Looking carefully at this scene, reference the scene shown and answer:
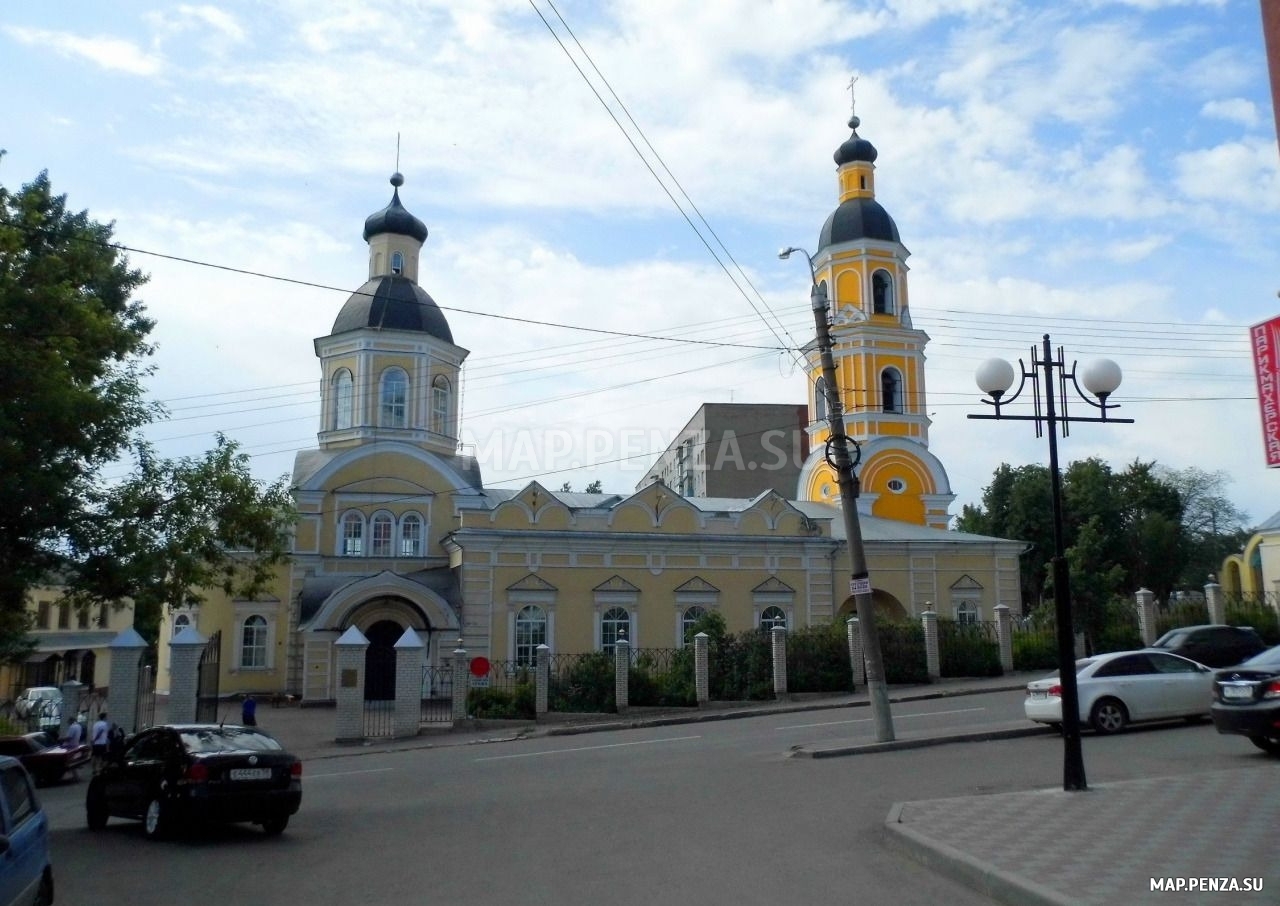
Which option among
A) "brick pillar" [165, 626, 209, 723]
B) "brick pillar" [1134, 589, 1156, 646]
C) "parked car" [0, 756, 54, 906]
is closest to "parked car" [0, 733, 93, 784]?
"brick pillar" [165, 626, 209, 723]

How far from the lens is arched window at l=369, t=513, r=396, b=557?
119 ft

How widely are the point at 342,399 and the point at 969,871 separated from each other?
3421cm

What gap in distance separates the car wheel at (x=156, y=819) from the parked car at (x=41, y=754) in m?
9.24

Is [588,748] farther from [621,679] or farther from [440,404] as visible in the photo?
[440,404]

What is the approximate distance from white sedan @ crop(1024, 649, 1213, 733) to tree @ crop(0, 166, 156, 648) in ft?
46.8

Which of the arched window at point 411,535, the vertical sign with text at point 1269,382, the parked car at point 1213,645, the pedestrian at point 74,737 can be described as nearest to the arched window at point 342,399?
the arched window at point 411,535

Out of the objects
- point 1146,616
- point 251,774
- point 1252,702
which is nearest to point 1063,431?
point 1252,702

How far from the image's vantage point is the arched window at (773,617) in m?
36.8

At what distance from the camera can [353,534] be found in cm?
3634

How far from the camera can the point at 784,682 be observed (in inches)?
1081

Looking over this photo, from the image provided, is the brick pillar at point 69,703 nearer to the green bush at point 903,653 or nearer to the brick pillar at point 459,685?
the brick pillar at point 459,685

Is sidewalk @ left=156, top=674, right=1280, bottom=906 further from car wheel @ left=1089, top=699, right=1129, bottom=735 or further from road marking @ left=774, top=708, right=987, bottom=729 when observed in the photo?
road marking @ left=774, top=708, right=987, bottom=729

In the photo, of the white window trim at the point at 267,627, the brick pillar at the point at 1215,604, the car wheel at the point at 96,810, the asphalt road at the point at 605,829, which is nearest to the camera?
the asphalt road at the point at 605,829

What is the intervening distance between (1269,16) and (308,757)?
67.6ft
